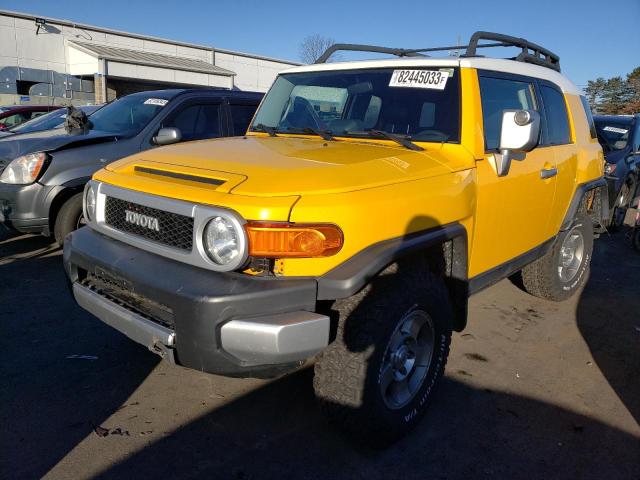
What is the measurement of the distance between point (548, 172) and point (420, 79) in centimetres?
127

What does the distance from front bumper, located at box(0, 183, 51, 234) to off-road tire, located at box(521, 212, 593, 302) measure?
15.3 ft

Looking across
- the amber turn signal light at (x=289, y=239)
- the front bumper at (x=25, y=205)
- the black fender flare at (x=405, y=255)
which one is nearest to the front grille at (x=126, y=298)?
the amber turn signal light at (x=289, y=239)

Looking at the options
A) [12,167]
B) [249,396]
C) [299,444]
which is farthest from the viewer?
[12,167]

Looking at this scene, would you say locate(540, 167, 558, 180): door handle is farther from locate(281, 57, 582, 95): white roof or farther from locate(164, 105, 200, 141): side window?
locate(164, 105, 200, 141): side window

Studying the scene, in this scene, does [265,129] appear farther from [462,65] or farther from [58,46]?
[58,46]

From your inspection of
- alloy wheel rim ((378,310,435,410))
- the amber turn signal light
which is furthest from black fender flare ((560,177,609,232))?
the amber turn signal light

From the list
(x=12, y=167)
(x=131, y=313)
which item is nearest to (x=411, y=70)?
(x=131, y=313)

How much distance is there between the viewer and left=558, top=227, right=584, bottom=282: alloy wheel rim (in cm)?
470

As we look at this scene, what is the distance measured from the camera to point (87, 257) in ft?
8.76

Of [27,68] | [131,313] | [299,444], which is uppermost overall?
[27,68]

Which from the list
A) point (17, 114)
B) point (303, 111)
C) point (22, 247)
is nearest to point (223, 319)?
point (303, 111)

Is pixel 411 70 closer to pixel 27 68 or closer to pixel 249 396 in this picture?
pixel 249 396

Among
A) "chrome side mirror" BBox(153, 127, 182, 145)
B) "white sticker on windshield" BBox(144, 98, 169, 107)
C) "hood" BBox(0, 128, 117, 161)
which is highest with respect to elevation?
"white sticker on windshield" BBox(144, 98, 169, 107)

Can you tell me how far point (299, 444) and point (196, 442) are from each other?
0.53 metres
